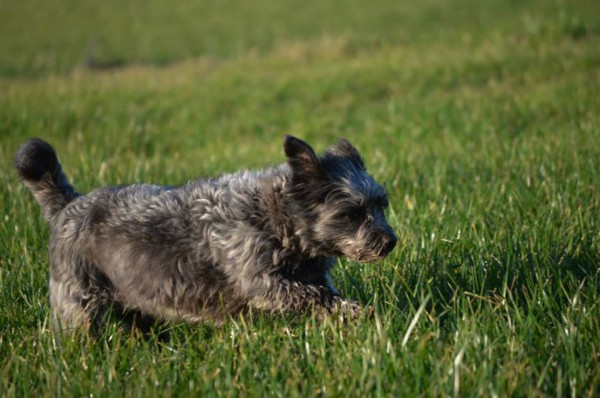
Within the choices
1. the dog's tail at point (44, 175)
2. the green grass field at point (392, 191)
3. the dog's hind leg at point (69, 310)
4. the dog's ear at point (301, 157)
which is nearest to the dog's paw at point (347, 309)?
the green grass field at point (392, 191)

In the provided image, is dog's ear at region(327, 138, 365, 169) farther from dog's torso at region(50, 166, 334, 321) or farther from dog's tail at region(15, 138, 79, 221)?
dog's tail at region(15, 138, 79, 221)

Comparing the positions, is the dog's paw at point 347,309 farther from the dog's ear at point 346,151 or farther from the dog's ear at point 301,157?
the dog's ear at point 346,151

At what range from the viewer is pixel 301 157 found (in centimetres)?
441

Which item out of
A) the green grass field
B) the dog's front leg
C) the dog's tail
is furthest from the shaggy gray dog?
the dog's tail

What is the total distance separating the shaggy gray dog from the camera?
441 cm

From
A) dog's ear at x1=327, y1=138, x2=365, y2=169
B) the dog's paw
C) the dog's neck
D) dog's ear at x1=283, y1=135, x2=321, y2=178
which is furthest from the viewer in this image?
dog's ear at x1=327, y1=138, x2=365, y2=169

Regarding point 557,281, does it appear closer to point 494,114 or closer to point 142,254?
point 142,254

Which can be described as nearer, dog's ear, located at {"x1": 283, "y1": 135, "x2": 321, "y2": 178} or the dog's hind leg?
dog's ear, located at {"x1": 283, "y1": 135, "x2": 321, "y2": 178}

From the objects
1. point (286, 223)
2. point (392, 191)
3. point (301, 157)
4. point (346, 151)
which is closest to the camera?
point (301, 157)

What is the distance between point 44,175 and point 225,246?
1521 mm

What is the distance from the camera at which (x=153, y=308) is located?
15.0 feet

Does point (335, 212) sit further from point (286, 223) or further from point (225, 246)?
point (225, 246)

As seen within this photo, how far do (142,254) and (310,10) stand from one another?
106 ft

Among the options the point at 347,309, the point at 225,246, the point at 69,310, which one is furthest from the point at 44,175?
the point at 347,309
